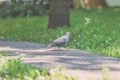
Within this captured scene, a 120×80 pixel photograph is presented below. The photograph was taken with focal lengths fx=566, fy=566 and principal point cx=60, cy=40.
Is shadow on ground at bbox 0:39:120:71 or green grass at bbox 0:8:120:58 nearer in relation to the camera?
shadow on ground at bbox 0:39:120:71

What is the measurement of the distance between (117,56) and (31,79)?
385 centimetres

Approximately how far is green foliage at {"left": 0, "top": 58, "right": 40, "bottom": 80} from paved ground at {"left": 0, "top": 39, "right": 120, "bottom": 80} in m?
0.37

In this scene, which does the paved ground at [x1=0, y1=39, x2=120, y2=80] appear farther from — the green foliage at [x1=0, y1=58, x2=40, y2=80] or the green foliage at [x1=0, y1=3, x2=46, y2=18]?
the green foliage at [x1=0, y1=3, x2=46, y2=18]

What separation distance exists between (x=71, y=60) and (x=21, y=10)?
17389 mm

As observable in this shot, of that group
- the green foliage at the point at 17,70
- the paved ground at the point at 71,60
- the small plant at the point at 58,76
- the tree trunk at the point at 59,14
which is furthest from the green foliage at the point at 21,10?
the small plant at the point at 58,76

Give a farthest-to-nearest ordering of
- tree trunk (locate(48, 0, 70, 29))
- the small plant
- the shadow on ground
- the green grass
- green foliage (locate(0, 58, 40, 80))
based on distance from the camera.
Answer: tree trunk (locate(48, 0, 70, 29))
the green grass
the shadow on ground
green foliage (locate(0, 58, 40, 80))
the small plant

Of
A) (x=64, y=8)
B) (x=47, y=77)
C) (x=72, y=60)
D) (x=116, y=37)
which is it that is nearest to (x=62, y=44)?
(x=72, y=60)

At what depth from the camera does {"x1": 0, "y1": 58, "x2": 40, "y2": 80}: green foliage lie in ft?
29.9

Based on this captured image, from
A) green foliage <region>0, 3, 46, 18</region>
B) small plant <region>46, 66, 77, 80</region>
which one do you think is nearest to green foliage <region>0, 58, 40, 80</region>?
small plant <region>46, 66, 77, 80</region>

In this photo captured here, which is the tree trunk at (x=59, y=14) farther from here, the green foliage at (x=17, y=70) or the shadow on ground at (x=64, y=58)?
the green foliage at (x=17, y=70)

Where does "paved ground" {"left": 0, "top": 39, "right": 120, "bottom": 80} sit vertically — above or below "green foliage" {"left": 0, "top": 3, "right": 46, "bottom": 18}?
below

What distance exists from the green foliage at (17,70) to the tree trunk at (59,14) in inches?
358

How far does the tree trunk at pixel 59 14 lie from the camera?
19703 mm

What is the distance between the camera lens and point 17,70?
9.94 meters
